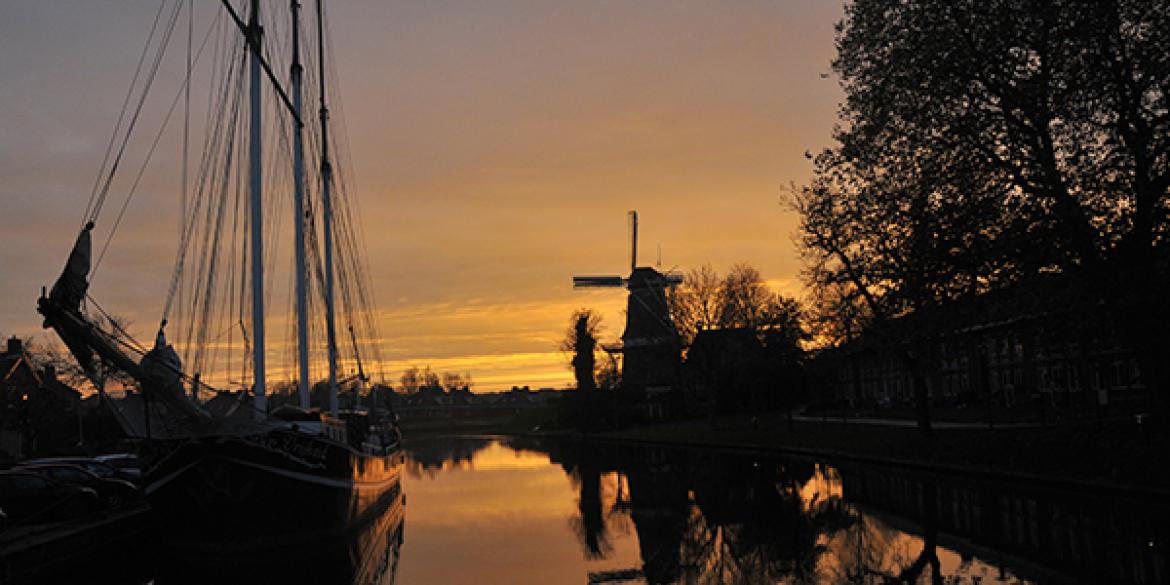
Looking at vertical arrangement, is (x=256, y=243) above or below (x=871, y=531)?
above

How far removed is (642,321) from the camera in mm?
125875

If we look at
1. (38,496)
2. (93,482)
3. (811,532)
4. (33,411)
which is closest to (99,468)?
(93,482)

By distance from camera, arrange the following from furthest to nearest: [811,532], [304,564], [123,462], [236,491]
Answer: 1. [123,462]
2. [236,491]
3. [811,532]
4. [304,564]

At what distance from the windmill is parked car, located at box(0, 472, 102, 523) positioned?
79626 mm

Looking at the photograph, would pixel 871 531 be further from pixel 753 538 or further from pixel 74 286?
pixel 74 286

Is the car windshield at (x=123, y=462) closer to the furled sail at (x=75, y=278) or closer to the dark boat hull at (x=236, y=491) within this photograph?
the dark boat hull at (x=236, y=491)

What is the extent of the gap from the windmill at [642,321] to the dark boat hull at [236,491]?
7959 centimetres

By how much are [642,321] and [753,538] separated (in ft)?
333

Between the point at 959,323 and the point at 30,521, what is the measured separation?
95.4ft

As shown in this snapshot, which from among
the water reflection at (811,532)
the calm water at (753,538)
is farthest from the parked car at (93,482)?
the water reflection at (811,532)

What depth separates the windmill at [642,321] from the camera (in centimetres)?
11401

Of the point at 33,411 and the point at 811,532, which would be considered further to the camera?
the point at 33,411

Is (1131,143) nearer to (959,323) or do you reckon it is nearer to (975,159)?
(975,159)

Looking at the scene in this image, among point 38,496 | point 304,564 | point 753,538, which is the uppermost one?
point 38,496
